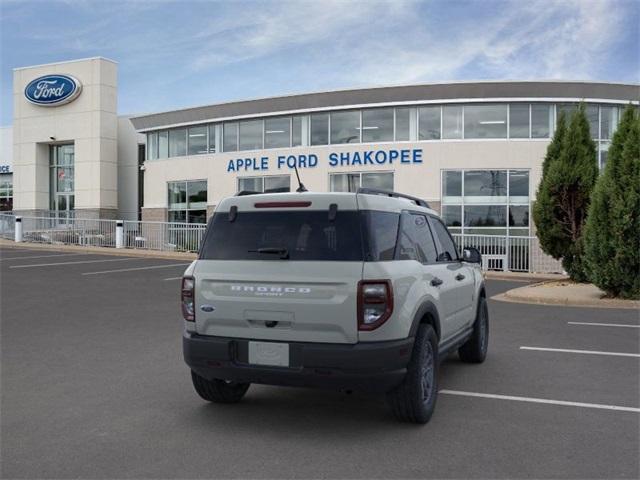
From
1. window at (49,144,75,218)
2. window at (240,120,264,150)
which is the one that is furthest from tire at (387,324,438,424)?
window at (49,144,75,218)

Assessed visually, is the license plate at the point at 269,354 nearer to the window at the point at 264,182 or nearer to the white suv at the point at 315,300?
the white suv at the point at 315,300

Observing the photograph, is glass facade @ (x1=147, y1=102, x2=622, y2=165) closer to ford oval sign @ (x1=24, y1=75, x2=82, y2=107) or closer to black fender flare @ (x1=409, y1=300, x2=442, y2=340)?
ford oval sign @ (x1=24, y1=75, x2=82, y2=107)

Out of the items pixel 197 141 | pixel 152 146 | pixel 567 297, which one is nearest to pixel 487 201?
pixel 567 297

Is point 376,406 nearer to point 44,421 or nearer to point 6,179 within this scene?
point 44,421

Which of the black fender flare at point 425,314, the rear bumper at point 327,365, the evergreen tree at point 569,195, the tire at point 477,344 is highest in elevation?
the evergreen tree at point 569,195

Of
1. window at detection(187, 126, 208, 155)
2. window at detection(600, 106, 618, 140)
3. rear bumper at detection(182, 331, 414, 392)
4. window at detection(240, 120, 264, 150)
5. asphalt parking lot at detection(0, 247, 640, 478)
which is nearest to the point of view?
asphalt parking lot at detection(0, 247, 640, 478)

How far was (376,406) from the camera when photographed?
5.43m

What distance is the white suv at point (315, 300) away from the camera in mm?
4473

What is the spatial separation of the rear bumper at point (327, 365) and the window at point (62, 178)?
110ft

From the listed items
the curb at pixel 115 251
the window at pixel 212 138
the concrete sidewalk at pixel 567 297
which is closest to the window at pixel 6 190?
the curb at pixel 115 251

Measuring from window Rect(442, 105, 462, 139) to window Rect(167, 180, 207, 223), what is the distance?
37.9ft

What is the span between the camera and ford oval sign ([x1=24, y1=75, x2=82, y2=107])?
34.2 m

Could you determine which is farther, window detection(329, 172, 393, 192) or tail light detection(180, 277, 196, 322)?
window detection(329, 172, 393, 192)

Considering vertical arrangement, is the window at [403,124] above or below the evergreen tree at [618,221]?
above
